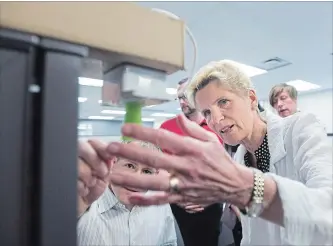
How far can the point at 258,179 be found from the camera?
503 millimetres

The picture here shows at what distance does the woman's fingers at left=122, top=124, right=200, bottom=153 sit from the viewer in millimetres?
385

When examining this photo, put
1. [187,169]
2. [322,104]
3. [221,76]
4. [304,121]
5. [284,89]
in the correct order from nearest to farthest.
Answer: [187,169] < [304,121] < [221,76] < [284,89] < [322,104]

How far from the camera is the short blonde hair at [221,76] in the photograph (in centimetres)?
92

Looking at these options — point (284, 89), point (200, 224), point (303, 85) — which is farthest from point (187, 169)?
point (303, 85)

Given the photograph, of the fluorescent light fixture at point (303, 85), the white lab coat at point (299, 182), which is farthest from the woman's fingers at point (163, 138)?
the fluorescent light fixture at point (303, 85)

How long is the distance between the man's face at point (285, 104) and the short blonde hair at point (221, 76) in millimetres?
1191

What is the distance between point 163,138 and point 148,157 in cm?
3

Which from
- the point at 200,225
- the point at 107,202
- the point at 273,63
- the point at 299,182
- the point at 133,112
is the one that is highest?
the point at 273,63

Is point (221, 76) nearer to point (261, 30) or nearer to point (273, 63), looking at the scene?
point (261, 30)

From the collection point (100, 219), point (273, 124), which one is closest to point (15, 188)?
point (100, 219)

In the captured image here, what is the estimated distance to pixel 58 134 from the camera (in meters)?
0.33

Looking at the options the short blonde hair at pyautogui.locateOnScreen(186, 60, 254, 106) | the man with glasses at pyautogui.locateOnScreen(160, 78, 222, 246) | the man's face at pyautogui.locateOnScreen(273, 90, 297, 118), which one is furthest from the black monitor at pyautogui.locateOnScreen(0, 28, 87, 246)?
the man's face at pyautogui.locateOnScreen(273, 90, 297, 118)

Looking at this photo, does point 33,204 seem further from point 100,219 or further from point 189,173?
point 100,219

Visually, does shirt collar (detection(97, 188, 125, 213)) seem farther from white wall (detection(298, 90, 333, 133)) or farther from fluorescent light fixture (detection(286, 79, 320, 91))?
white wall (detection(298, 90, 333, 133))
